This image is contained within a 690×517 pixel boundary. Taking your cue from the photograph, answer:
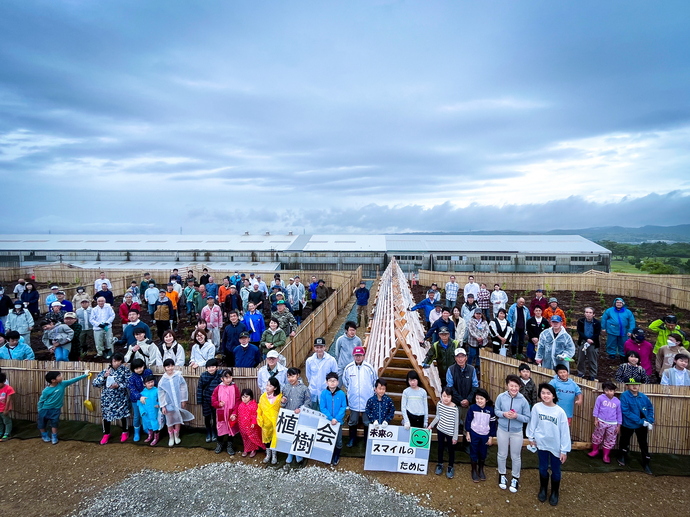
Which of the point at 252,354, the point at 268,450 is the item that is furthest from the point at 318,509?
the point at 252,354

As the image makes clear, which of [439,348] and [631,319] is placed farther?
[631,319]

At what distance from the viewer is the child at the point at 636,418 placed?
5.44 meters

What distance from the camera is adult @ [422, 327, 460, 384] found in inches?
283

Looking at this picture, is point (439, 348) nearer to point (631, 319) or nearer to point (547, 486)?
point (547, 486)

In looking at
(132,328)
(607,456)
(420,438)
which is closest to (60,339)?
(132,328)

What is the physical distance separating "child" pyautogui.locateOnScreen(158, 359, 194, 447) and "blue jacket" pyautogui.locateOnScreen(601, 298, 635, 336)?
31.9ft

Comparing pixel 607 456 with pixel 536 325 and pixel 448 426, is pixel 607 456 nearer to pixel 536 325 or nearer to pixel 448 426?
pixel 448 426

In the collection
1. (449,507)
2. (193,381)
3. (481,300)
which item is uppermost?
(481,300)

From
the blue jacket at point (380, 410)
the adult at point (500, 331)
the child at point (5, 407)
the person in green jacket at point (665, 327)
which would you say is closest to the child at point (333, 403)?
the blue jacket at point (380, 410)

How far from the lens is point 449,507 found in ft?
15.9

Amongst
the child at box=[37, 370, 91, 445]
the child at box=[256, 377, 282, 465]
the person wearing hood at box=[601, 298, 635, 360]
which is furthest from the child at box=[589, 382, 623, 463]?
the child at box=[37, 370, 91, 445]

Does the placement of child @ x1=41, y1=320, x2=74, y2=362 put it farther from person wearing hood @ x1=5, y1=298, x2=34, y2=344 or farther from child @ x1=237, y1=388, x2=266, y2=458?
child @ x1=237, y1=388, x2=266, y2=458

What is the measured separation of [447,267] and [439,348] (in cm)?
2248

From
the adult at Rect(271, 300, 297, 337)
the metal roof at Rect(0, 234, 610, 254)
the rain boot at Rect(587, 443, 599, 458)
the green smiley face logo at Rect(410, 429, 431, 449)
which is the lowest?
the rain boot at Rect(587, 443, 599, 458)
